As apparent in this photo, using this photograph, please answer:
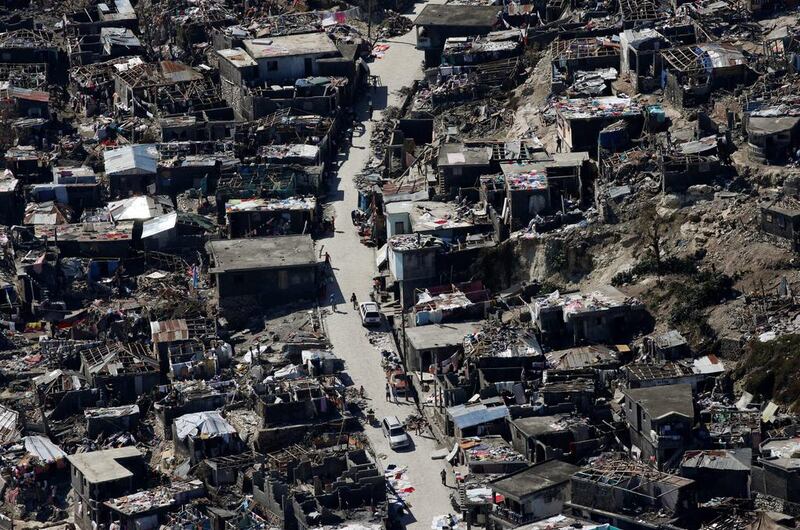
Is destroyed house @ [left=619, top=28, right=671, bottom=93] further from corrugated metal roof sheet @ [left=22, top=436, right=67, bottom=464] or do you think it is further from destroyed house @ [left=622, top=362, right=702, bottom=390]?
corrugated metal roof sheet @ [left=22, top=436, right=67, bottom=464]

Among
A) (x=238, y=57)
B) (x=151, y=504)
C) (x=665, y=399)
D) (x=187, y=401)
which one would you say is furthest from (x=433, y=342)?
(x=238, y=57)

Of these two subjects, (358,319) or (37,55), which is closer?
(358,319)

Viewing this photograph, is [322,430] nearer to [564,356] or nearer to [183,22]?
[564,356]

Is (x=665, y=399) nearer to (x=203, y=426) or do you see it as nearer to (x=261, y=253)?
(x=203, y=426)

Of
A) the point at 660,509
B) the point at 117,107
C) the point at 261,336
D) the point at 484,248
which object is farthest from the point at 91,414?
the point at 117,107

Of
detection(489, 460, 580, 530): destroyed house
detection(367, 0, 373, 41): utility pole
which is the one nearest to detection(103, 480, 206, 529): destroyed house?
detection(489, 460, 580, 530): destroyed house

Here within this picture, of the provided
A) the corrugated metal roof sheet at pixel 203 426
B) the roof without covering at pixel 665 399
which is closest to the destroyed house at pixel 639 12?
the roof without covering at pixel 665 399
